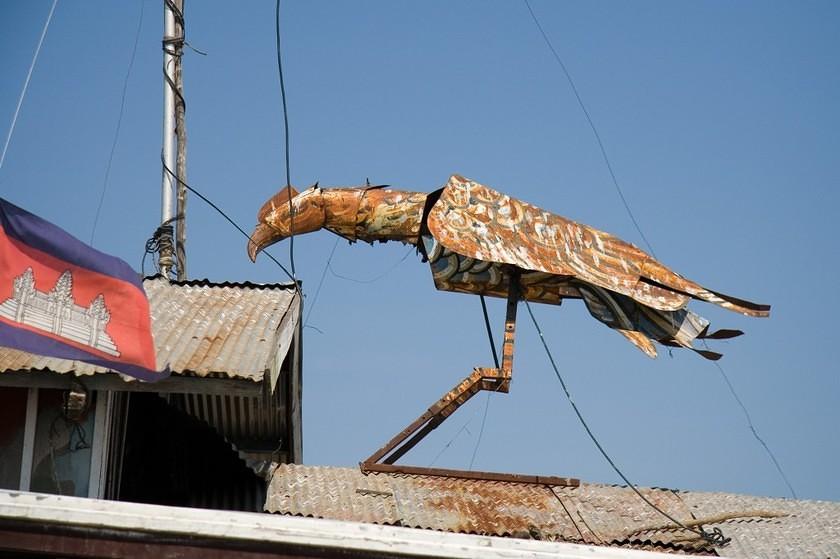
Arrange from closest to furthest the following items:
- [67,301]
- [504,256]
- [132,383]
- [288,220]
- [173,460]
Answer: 1. [67,301]
2. [132,383]
3. [173,460]
4. [504,256]
5. [288,220]

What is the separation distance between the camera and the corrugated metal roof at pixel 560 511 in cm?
995

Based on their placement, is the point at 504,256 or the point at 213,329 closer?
the point at 213,329

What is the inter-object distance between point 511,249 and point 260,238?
232 centimetres

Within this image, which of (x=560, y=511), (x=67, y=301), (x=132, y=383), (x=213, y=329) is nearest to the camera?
(x=67, y=301)

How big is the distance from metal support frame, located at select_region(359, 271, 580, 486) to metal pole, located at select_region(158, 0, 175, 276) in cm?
A: 374

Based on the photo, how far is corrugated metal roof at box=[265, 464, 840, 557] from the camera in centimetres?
995

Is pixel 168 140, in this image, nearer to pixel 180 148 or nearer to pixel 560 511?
pixel 180 148

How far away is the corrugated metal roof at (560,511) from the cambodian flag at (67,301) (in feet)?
9.96

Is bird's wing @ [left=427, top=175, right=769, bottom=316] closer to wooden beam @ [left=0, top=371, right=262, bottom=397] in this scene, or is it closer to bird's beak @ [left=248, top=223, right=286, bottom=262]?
bird's beak @ [left=248, top=223, right=286, bottom=262]

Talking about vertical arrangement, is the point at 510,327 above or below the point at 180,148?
below

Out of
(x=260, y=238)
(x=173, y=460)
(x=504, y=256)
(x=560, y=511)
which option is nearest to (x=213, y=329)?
(x=173, y=460)

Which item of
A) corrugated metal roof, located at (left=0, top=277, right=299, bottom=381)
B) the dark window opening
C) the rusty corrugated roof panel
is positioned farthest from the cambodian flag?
the rusty corrugated roof panel

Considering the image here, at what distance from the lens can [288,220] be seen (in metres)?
11.8

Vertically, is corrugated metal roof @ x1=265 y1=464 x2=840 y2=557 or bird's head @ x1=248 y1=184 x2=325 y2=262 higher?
bird's head @ x1=248 y1=184 x2=325 y2=262
